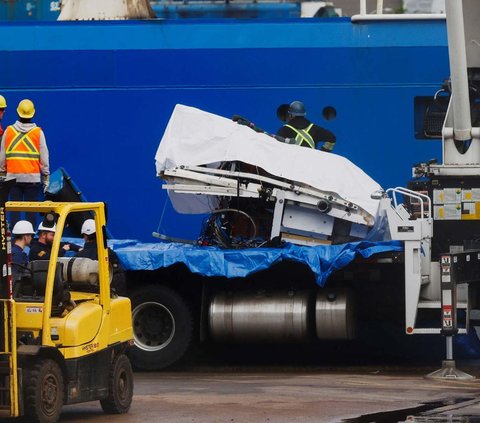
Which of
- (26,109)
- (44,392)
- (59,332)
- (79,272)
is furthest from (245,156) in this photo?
(44,392)

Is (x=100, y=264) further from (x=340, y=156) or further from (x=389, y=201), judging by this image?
(x=340, y=156)

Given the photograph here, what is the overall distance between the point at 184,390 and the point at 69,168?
197 inches

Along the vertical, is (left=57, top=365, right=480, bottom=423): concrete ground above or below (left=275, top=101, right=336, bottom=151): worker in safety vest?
below

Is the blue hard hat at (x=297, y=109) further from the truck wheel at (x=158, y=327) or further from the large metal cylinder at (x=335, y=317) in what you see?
the truck wheel at (x=158, y=327)

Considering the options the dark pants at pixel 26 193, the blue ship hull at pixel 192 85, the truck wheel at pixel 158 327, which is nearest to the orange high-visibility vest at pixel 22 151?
the dark pants at pixel 26 193

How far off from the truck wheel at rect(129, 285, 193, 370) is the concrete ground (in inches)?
8.9

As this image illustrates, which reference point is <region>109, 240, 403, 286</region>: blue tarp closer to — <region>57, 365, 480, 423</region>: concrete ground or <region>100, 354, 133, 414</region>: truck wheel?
<region>57, 365, 480, 423</region>: concrete ground

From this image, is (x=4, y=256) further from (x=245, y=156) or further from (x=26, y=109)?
(x=26, y=109)

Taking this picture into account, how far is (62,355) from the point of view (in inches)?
394

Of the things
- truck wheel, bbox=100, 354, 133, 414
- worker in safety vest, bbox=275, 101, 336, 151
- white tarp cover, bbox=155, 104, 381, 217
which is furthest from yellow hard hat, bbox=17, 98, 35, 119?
truck wheel, bbox=100, 354, 133, 414

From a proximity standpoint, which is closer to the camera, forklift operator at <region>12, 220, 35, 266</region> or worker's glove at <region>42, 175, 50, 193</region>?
forklift operator at <region>12, 220, 35, 266</region>

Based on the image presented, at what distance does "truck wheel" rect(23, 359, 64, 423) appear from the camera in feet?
31.4

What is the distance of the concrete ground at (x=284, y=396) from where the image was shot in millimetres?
10625

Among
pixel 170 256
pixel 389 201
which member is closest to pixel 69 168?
pixel 170 256
